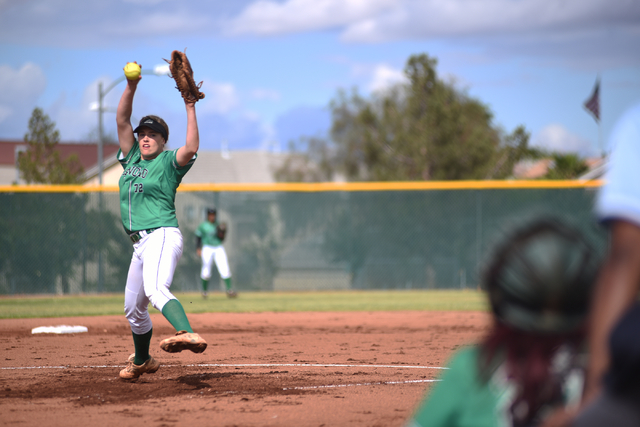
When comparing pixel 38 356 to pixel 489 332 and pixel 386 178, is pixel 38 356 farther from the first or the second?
pixel 386 178

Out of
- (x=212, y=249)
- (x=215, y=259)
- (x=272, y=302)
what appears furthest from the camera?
(x=212, y=249)

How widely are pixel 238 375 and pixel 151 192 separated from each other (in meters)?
1.82

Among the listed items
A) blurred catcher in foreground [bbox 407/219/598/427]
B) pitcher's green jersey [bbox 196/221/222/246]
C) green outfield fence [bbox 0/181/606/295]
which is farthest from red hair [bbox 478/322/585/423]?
green outfield fence [bbox 0/181/606/295]

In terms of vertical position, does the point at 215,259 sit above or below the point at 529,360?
below

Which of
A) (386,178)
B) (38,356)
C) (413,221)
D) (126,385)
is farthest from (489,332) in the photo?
(386,178)

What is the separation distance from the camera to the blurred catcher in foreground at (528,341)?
145cm

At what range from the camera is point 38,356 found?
7.29 meters

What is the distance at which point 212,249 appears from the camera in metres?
16.5

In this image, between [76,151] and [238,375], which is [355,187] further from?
[76,151]

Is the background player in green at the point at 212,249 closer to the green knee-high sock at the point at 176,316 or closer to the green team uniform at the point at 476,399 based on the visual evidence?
the green knee-high sock at the point at 176,316

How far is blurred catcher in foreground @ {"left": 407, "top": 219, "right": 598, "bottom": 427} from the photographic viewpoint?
145 centimetres

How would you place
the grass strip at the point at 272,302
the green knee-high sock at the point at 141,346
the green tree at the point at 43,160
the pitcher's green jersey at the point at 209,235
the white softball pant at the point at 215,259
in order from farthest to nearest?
1. the green tree at the point at 43,160
2. the pitcher's green jersey at the point at 209,235
3. the white softball pant at the point at 215,259
4. the grass strip at the point at 272,302
5. the green knee-high sock at the point at 141,346

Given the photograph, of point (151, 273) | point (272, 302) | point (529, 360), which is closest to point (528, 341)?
point (529, 360)

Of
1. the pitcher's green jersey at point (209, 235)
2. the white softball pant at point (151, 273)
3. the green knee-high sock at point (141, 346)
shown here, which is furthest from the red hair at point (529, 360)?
the pitcher's green jersey at point (209, 235)
